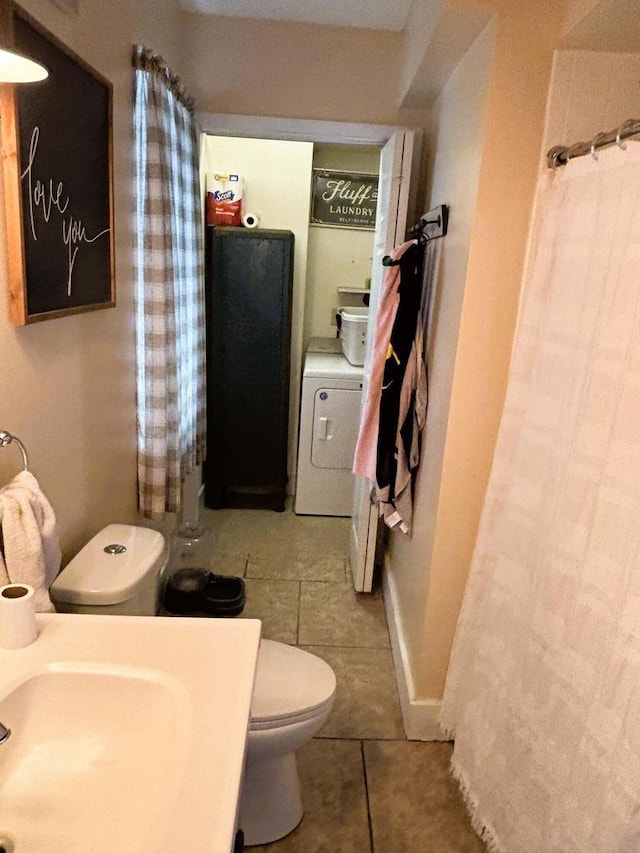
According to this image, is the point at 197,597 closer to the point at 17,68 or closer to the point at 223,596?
the point at 223,596

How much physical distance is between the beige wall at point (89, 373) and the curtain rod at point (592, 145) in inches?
46.8

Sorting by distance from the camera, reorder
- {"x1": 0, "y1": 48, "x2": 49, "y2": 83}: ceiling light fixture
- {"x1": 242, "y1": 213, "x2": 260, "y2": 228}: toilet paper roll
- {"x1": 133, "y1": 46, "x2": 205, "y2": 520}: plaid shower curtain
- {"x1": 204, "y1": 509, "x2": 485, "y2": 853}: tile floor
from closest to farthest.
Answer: {"x1": 0, "y1": 48, "x2": 49, "y2": 83}: ceiling light fixture, {"x1": 204, "y1": 509, "x2": 485, "y2": 853}: tile floor, {"x1": 133, "y1": 46, "x2": 205, "y2": 520}: plaid shower curtain, {"x1": 242, "y1": 213, "x2": 260, "y2": 228}: toilet paper roll

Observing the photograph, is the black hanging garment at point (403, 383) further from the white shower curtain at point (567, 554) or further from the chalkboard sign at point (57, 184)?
the chalkboard sign at point (57, 184)

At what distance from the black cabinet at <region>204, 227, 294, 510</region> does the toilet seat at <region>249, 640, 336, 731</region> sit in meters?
1.91

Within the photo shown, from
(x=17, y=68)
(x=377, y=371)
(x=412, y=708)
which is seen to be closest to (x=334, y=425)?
(x=377, y=371)

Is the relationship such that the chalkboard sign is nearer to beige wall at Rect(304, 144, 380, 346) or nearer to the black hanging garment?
the black hanging garment

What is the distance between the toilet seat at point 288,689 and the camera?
1.48m

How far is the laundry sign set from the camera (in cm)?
383

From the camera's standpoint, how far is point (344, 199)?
3.86 metres

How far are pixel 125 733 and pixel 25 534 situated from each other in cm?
43

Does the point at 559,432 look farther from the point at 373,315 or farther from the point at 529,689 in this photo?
the point at 373,315

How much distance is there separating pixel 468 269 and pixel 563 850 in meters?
1.39

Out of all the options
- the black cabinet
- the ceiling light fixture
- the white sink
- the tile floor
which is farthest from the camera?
the black cabinet

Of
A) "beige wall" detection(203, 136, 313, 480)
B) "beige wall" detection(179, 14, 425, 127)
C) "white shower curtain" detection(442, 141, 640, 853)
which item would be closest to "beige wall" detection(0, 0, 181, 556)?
"beige wall" detection(179, 14, 425, 127)
